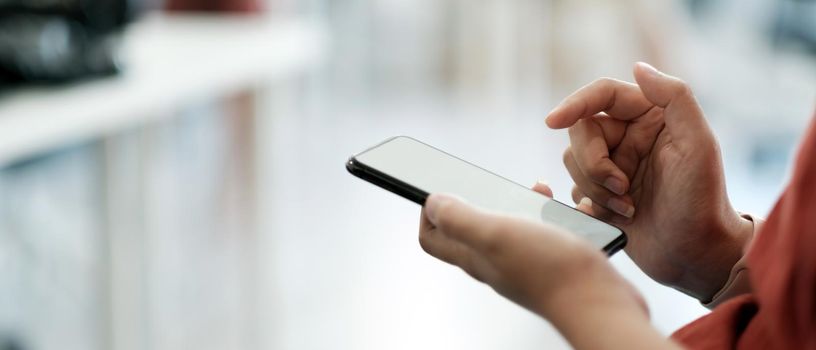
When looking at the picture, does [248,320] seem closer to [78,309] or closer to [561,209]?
[78,309]

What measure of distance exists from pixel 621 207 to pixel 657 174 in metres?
0.04

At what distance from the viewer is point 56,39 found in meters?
1.33

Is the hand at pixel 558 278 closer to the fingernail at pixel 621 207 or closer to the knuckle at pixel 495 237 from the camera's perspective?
the knuckle at pixel 495 237

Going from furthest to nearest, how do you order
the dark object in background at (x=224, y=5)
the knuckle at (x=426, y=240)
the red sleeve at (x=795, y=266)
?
the dark object in background at (x=224, y=5), the knuckle at (x=426, y=240), the red sleeve at (x=795, y=266)

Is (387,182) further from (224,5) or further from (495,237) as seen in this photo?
(224,5)

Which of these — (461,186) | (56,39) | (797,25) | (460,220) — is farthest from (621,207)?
(797,25)

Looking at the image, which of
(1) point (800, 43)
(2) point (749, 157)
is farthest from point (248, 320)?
(1) point (800, 43)

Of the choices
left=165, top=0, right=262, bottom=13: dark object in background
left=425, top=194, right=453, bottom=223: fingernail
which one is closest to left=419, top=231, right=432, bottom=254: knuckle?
left=425, top=194, right=453, bottom=223: fingernail

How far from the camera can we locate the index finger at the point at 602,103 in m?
0.67

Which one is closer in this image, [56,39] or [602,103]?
[602,103]

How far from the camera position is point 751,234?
0.70 m

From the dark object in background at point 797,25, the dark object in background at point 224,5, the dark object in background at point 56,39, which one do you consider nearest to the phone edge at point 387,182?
the dark object in background at point 56,39

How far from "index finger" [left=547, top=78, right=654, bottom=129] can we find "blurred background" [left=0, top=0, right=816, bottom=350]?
0.52ft

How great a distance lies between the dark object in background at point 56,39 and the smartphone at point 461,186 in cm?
77
